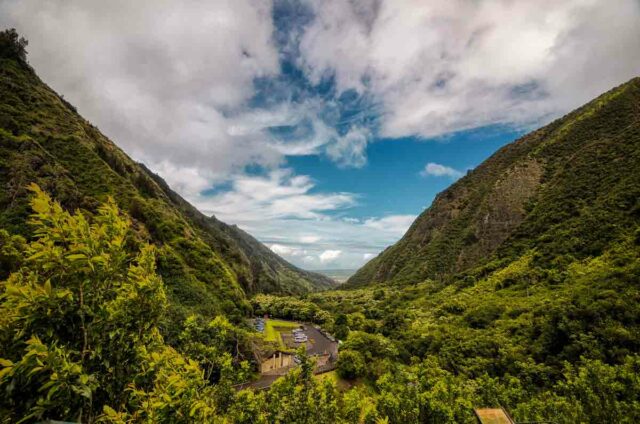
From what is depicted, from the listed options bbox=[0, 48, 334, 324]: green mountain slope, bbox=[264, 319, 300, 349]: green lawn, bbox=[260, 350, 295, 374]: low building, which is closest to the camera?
bbox=[0, 48, 334, 324]: green mountain slope

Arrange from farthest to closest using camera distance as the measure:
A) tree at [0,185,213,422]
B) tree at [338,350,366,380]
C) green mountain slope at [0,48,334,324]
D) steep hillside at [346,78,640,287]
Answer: steep hillside at [346,78,640,287], tree at [338,350,366,380], green mountain slope at [0,48,334,324], tree at [0,185,213,422]

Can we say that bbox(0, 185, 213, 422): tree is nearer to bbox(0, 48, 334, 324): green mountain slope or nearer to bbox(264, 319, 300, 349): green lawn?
bbox(0, 48, 334, 324): green mountain slope

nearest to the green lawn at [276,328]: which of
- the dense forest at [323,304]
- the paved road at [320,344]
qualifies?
the paved road at [320,344]

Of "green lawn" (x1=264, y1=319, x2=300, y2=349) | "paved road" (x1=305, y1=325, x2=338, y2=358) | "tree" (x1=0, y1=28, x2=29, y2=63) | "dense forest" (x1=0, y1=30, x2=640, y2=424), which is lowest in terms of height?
"paved road" (x1=305, y1=325, x2=338, y2=358)

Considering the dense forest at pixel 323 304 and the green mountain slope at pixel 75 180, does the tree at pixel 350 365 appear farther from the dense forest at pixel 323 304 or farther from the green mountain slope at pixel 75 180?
the green mountain slope at pixel 75 180

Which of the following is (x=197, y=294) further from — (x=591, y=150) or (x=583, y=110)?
(x=583, y=110)

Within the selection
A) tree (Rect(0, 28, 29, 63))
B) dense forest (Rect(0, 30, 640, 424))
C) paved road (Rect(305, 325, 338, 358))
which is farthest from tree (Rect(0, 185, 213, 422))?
tree (Rect(0, 28, 29, 63))

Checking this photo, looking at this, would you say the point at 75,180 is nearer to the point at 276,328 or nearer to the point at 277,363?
the point at 277,363
